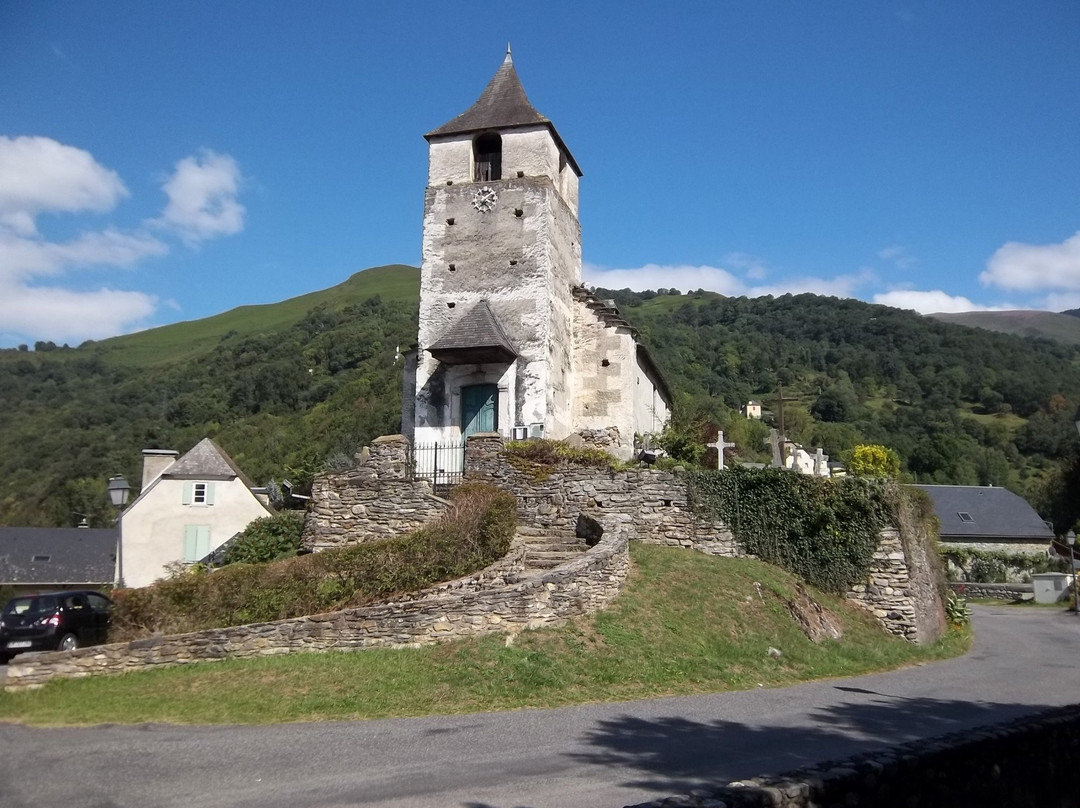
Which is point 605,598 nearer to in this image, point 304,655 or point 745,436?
point 304,655

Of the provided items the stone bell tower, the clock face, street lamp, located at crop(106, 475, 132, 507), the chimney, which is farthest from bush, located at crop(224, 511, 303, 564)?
the chimney

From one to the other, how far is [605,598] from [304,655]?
191 inches

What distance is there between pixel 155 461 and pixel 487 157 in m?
18.8

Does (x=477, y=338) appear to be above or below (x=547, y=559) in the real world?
above

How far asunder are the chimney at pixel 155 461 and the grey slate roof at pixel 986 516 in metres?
39.7

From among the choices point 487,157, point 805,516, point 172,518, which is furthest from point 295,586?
point 172,518

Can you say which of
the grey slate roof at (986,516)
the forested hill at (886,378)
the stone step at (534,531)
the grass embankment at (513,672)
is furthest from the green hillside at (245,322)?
the grass embankment at (513,672)

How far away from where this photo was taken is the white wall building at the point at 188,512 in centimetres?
3153

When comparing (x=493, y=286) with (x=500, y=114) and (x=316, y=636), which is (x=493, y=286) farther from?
(x=316, y=636)

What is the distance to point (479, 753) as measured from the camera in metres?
8.46

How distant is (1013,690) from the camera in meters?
13.9

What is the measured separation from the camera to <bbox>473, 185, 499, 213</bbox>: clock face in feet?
83.6

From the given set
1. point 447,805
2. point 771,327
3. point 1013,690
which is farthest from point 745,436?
point 771,327

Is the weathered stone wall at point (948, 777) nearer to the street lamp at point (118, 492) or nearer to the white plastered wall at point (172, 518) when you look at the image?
the street lamp at point (118, 492)
